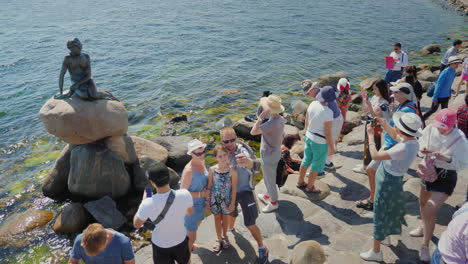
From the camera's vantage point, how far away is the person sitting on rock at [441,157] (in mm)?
4586

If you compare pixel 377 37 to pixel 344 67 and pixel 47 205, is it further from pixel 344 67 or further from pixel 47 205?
pixel 47 205

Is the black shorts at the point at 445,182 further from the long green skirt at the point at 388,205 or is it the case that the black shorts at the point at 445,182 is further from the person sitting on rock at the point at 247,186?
the person sitting on rock at the point at 247,186

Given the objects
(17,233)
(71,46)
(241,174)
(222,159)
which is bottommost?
(17,233)

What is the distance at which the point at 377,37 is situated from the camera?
87.6 feet

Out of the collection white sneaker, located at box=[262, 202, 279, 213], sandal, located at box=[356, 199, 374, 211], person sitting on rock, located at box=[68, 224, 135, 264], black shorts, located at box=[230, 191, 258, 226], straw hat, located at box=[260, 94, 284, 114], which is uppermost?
straw hat, located at box=[260, 94, 284, 114]

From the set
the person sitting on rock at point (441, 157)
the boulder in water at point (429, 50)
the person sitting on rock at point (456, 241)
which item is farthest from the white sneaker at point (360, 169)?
the boulder in water at point (429, 50)

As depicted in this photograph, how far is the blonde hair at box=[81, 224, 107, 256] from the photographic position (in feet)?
11.7

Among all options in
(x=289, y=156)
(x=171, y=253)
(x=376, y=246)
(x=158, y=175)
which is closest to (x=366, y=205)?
(x=376, y=246)

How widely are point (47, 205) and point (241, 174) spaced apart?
6.58 meters

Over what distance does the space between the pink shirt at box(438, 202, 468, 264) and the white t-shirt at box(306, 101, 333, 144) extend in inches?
116

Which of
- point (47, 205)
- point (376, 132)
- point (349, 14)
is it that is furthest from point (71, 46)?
point (349, 14)

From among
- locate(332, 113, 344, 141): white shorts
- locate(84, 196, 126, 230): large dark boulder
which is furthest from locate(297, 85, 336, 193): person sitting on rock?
locate(84, 196, 126, 230): large dark boulder

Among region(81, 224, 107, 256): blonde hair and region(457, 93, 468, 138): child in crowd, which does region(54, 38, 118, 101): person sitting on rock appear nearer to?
region(81, 224, 107, 256): blonde hair

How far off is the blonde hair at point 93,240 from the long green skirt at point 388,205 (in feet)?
11.9
